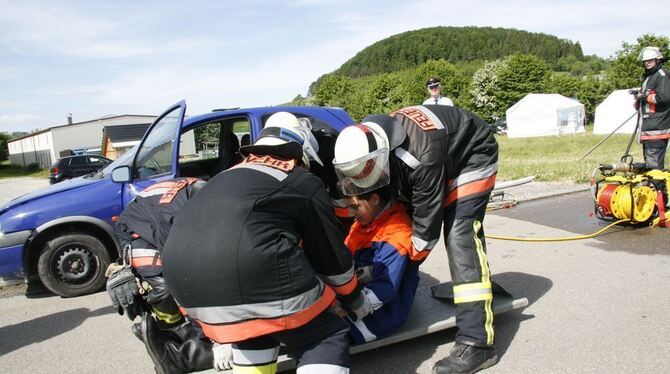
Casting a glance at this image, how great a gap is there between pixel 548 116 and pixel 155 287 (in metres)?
43.7

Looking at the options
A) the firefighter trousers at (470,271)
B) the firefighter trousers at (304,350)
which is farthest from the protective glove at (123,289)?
the firefighter trousers at (470,271)

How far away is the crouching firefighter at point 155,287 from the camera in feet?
9.92

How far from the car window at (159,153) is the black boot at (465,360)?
134 inches

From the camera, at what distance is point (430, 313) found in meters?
3.53

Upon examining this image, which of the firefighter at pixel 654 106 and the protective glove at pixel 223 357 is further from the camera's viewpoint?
the firefighter at pixel 654 106

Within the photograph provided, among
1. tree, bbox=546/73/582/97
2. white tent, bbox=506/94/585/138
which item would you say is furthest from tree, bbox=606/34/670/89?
tree, bbox=546/73/582/97

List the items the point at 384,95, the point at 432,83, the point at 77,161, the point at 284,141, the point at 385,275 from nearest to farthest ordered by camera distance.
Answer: the point at 284,141 < the point at 385,275 < the point at 432,83 < the point at 77,161 < the point at 384,95

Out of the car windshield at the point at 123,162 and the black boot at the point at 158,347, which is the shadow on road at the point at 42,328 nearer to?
the car windshield at the point at 123,162

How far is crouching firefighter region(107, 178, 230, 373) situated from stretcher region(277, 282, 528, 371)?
63 cm

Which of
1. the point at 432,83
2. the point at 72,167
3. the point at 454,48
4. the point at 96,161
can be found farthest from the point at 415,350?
the point at 454,48

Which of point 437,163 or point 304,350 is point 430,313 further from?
point 304,350

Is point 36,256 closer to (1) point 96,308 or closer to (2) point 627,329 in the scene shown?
(1) point 96,308

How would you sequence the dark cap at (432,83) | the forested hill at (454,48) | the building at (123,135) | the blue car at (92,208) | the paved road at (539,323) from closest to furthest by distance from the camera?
1. the paved road at (539,323)
2. the blue car at (92,208)
3. the dark cap at (432,83)
4. the building at (123,135)
5. the forested hill at (454,48)

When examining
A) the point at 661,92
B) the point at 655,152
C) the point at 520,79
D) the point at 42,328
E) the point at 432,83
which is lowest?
the point at 42,328
